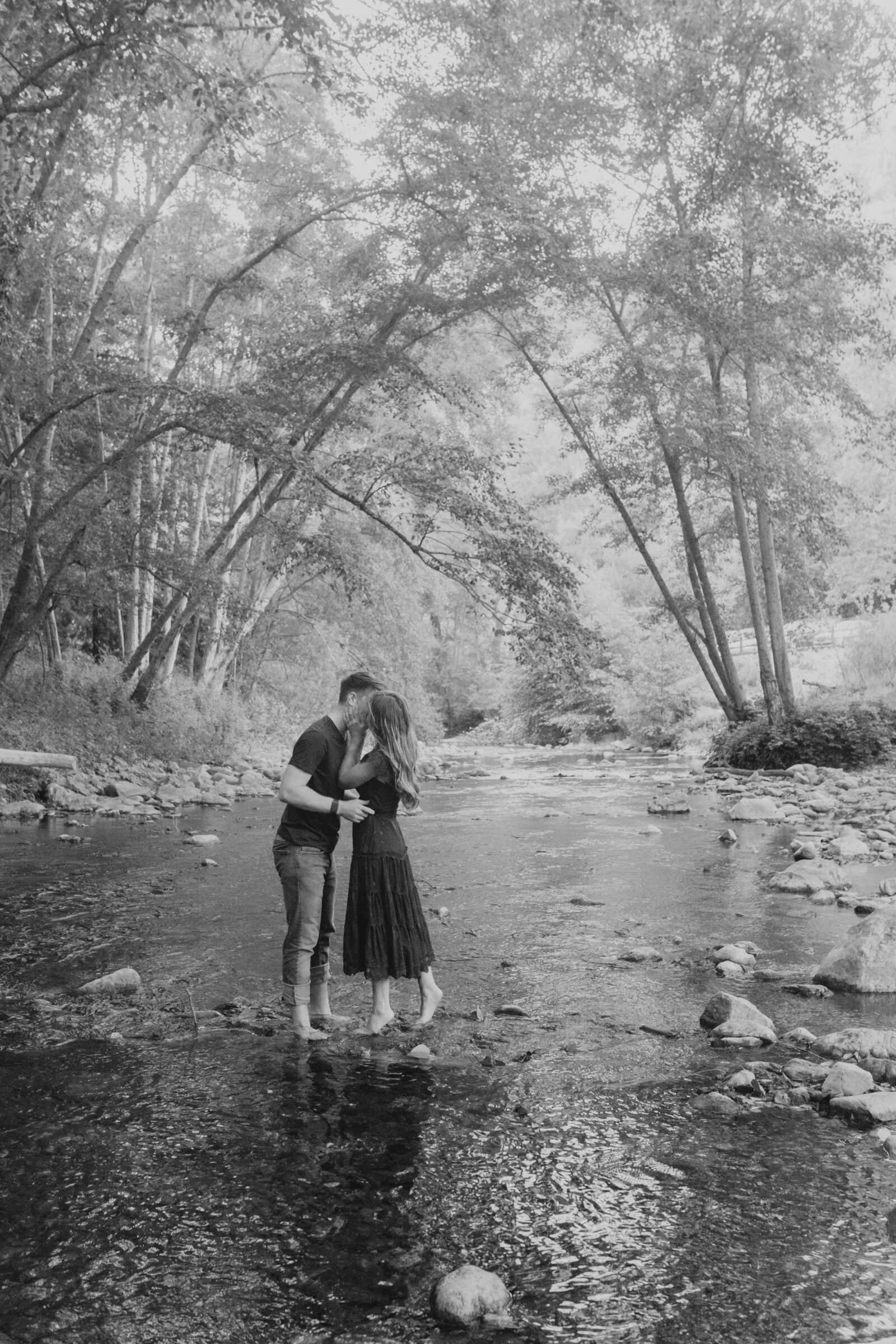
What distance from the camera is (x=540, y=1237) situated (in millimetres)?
2867

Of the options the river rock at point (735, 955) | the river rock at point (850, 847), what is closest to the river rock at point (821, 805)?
the river rock at point (850, 847)

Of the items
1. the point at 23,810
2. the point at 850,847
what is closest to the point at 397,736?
the point at 850,847

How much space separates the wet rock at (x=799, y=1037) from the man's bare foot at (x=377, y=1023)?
180 centimetres

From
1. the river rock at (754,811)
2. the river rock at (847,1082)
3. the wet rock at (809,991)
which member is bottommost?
the wet rock at (809,991)

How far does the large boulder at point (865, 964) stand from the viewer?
5266 millimetres

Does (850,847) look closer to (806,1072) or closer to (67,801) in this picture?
(806,1072)

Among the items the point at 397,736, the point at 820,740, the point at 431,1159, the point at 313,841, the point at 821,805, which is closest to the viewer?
the point at 431,1159

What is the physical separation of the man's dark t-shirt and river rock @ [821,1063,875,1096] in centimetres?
233

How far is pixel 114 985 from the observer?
5293mm

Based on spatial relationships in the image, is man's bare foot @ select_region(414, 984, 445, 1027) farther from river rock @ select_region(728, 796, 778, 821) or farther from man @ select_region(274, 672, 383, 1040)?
river rock @ select_region(728, 796, 778, 821)

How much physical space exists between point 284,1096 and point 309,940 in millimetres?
922

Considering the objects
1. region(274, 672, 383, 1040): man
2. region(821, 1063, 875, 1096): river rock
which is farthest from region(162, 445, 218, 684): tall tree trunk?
region(821, 1063, 875, 1096): river rock

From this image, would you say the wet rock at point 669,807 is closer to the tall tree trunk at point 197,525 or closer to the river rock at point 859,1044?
the river rock at point 859,1044

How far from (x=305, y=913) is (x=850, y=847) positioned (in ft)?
22.0
